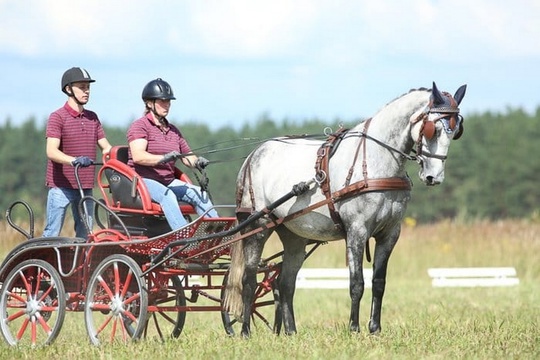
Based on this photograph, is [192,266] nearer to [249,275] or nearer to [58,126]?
[249,275]

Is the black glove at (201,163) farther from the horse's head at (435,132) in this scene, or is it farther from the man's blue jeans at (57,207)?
the horse's head at (435,132)

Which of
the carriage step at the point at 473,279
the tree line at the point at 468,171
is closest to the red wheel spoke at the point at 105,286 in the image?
the carriage step at the point at 473,279

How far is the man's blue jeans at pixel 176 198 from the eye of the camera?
911cm

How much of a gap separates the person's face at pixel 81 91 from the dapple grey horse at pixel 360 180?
170cm

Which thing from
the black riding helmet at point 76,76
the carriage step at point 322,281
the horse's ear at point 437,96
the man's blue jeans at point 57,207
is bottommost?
the carriage step at point 322,281

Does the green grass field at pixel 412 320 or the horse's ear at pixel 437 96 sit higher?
the horse's ear at pixel 437 96

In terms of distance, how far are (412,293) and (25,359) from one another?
350 inches

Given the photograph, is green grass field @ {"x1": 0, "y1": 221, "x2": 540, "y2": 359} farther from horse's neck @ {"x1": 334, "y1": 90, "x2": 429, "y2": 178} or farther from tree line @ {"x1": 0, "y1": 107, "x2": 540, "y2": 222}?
tree line @ {"x1": 0, "y1": 107, "x2": 540, "y2": 222}

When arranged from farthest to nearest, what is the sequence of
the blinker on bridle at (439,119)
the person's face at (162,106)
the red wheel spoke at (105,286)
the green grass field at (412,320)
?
the person's face at (162,106)
the red wheel spoke at (105,286)
the blinker on bridle at (439,119)
the green grass field at (412,320)

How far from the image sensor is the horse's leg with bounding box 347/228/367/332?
8680 mm

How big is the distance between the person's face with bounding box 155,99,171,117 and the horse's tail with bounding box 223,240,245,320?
51.1 inches

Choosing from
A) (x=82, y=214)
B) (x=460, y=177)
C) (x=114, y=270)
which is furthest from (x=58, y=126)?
(x=460, y=177)

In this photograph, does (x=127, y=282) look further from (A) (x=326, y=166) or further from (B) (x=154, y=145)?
(A) (x=326, y=166)

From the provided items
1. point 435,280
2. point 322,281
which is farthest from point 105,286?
point 435,280
